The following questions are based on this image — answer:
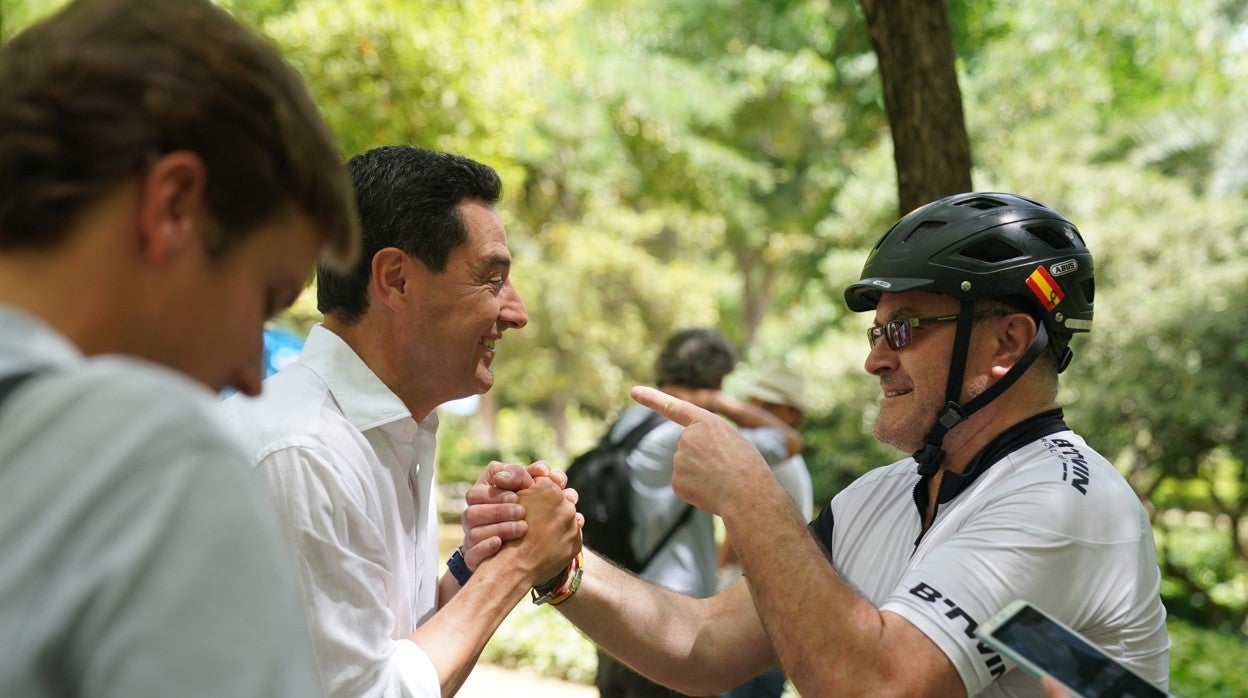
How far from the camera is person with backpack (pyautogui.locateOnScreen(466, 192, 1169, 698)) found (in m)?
2.45

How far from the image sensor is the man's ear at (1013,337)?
289 cm

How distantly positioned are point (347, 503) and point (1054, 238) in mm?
1836

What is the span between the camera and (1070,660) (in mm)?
1893

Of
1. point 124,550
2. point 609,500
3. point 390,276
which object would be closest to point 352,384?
point 390,276

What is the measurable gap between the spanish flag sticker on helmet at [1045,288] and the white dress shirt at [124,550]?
7.49ft

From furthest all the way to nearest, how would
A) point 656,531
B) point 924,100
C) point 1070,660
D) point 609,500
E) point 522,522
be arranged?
point 656,531 → point 609,500 → point 924,100 → point 522,522 → point 1070,660

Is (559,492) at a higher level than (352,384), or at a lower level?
lower

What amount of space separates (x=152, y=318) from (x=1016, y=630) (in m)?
1.42

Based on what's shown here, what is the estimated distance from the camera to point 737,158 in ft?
79.7

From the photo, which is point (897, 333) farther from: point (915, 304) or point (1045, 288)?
point (1045, 288)

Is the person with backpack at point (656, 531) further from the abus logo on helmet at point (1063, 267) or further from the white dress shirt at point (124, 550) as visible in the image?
the white dress shirt at point (124, 550)

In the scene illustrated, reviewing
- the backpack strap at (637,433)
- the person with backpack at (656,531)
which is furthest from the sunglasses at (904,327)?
the backpack strap at (637,433)

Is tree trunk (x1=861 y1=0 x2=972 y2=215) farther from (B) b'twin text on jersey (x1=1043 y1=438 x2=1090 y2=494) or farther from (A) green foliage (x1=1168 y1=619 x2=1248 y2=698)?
(A) green foliage (x1=1168 y1=619 x2=1248 y2=698)


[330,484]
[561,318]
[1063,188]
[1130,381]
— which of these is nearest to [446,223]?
[330,484]
